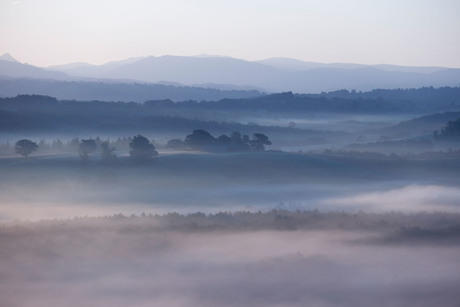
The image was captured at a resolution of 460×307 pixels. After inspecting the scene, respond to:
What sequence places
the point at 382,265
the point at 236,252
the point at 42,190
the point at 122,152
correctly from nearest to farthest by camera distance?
the point at 382,265
the point at 236,252
the point at 42,190
the point at 122,152

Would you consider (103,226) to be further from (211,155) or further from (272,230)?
(211,155)

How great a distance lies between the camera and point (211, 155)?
96688mm

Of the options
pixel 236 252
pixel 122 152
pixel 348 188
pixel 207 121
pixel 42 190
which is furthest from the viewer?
pixel 207 121

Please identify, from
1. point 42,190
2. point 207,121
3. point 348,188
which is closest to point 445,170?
point 348,188

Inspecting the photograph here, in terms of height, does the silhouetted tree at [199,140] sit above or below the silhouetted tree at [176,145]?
above

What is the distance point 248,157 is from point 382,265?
221 feet

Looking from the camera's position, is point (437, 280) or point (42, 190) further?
point (42, 190)

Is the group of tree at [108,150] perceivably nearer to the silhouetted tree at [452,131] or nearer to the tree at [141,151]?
the tree at [141,151]

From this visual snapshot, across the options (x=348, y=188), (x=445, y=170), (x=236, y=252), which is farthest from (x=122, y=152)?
(x=236, y=252)

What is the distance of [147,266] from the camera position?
3012cm

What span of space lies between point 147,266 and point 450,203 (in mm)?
34516

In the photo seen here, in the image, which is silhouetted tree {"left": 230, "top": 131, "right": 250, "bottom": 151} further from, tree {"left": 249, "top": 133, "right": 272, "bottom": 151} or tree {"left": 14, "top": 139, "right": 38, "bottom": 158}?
tree {"left": 14, "top": 139, "right": 38, "bottom": 158}

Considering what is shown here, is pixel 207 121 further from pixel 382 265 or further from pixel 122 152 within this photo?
pixel 382 265

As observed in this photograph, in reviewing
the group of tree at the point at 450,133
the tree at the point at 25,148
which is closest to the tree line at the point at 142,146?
the tree at the point at 25,148
